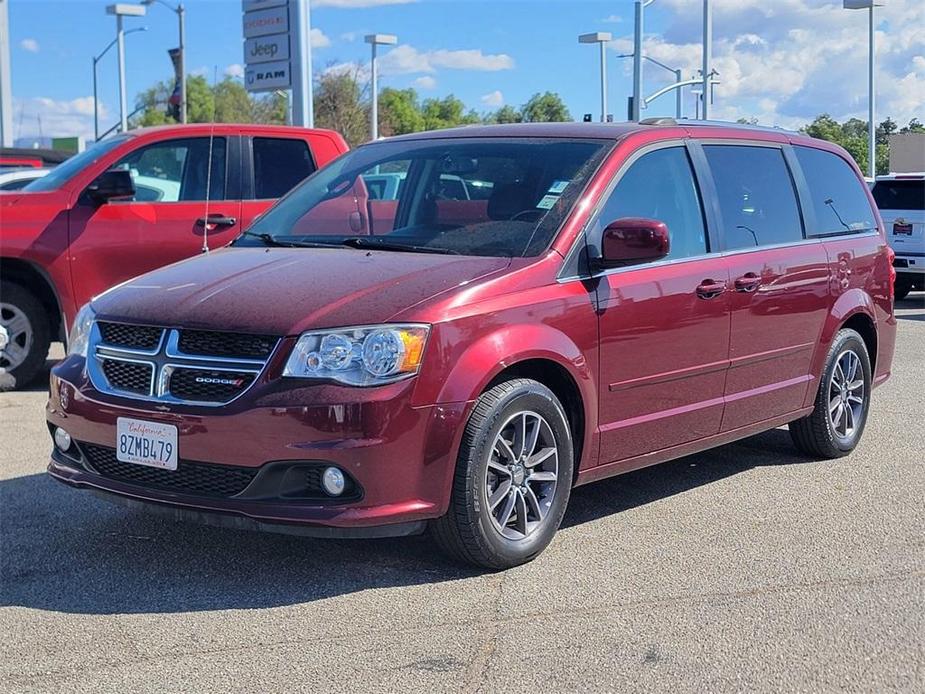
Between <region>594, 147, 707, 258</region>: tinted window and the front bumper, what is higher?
<region>594, 147, 707, 258</region>: tinted window

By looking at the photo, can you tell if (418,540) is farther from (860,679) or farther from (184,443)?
(860,679)

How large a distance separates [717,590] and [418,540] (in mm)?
1276

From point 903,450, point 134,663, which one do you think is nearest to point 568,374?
point 134,663

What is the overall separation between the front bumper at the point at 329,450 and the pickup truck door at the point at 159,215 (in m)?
4.66

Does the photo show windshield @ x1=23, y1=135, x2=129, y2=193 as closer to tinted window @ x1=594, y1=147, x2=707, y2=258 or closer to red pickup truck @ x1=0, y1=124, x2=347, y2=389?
red pickup truck @ x1=0, y1=124, x2=347, y2=389

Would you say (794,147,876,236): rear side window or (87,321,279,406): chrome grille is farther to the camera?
(794,147,876,236): rear side window

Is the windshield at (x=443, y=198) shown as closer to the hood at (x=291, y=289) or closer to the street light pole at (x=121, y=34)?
the hood at (x=291, y=289)

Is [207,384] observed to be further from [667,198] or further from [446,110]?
[446,110]

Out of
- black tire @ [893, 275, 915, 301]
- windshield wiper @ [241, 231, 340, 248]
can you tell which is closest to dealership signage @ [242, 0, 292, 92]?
black tire @ [893, 275, 915, 301]

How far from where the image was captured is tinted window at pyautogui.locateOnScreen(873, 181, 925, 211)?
16.8 metres

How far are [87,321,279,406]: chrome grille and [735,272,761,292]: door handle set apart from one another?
95.6 inches

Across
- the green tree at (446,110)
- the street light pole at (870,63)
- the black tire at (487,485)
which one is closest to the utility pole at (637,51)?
the street light pole at (870,63)

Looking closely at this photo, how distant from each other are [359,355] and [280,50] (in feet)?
50.4

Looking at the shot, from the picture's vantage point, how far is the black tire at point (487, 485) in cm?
424
